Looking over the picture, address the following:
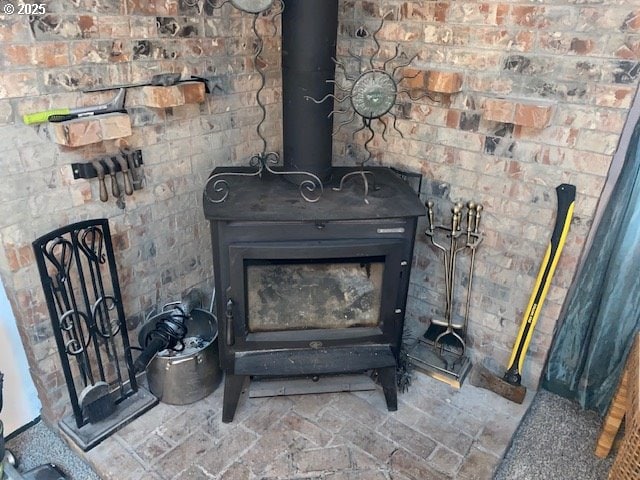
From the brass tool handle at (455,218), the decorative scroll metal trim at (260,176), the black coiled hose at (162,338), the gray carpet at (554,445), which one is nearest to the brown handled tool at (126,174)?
the decorative scroll metal trim at (260,176)

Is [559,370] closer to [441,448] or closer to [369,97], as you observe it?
[441,448]

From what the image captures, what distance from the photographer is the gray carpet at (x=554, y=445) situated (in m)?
1.84

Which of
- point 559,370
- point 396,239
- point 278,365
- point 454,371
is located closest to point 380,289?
point 396,239

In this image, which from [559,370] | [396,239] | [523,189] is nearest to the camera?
[396,239]

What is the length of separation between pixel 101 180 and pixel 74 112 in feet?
0.83

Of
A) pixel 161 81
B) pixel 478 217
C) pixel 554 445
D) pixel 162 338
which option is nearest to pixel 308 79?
pixel 161 81

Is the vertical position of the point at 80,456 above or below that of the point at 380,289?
below

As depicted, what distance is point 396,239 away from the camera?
178 centimetres

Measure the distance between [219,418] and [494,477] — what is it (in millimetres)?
1069

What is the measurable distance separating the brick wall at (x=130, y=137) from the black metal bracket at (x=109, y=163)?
0.03 m

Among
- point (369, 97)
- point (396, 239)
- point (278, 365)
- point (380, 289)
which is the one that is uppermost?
point (369, 97)

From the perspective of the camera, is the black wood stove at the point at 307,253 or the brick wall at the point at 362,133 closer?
the brick wall at the point at 362,133

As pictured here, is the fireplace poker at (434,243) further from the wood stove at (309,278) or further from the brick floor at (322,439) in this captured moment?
the brick floor at (322,439)

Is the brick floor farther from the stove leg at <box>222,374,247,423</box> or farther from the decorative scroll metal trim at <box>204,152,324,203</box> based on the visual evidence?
the decorative scroll metal trim at <box>204,152,324,203</box>
